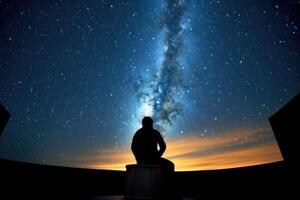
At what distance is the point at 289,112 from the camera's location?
3.80 meters

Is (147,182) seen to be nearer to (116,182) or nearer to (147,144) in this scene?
(147,144)

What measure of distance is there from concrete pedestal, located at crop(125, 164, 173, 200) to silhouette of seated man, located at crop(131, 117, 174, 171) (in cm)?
72

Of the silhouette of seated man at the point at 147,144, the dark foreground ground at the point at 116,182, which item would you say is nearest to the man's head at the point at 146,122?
the silhouette of seated man at the point at 147,144

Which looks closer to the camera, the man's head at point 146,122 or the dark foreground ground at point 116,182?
the man's head at point 146,122

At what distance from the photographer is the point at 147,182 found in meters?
2.75

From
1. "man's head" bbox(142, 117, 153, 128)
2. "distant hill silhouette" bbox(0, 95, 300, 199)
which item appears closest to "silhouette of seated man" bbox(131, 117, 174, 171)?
"man's head" bbox(142, 117, 153, 128)

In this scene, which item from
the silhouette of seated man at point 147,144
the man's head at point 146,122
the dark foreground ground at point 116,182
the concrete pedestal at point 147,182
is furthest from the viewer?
the dark foreground ground at point 116,182

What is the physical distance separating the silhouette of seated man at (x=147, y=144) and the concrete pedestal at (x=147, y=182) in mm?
717

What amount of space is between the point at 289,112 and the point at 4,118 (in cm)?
530

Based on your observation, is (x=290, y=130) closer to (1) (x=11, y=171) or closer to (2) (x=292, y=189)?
(2) (x=292, y=189)

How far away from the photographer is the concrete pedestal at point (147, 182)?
2732 millimetres

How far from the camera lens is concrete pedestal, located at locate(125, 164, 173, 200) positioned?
8.96 ft

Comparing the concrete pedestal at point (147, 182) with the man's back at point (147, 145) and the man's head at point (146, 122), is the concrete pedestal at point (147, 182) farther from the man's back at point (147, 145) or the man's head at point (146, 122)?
the man's head at point (146, 122)

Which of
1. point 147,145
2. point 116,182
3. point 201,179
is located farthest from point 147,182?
point 201,179
